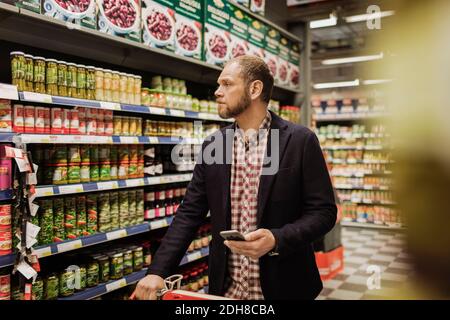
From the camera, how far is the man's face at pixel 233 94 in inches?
74.9

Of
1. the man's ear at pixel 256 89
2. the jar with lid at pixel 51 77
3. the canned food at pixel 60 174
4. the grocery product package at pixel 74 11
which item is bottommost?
the canned food at pixel 60 174

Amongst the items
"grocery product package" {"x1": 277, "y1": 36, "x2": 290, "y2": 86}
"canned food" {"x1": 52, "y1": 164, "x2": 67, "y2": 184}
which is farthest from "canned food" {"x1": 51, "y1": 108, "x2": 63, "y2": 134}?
"grocery product package" {"x1": 277, "y1": 36, "x2": 290, "y2": 86}

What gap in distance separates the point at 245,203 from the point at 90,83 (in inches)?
64.8

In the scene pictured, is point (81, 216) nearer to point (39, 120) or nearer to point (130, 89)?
point (39, 120)

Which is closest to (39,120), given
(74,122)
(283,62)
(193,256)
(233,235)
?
(74,122)

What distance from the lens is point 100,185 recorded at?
2.92 m

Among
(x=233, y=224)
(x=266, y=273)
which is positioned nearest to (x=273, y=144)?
(x=233, y=224)

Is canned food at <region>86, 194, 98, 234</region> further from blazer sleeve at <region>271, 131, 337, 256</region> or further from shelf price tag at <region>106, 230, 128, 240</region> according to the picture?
blazer sleeve at <region>271, 131, 337, 256</region>

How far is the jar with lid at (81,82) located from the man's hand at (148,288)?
1.70 meters

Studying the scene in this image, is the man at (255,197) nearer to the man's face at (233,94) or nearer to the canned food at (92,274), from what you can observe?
the man's face at (233,94)

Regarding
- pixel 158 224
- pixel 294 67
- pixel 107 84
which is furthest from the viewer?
pixel 294 67

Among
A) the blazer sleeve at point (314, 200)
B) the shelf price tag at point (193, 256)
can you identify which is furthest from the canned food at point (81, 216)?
the blazer sleeve at point (314, 200)

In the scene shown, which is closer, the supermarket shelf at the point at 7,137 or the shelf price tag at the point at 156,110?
the supermarket shelf at the point at 7,137
